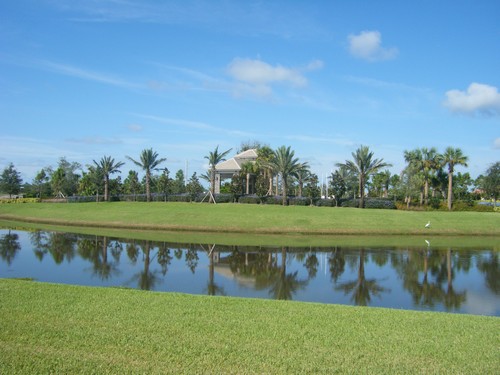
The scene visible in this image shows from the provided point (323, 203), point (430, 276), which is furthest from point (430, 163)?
point (430, 276)

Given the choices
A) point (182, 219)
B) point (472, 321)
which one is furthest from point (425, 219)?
point (472, 321)

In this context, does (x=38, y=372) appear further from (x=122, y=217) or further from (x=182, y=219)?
(x=122, y=217)

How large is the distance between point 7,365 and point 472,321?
8.61 m

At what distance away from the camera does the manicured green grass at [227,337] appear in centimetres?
690

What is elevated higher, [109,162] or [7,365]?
[109,162]

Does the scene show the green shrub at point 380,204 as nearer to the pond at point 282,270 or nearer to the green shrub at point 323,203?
the green shrub at point 323,203

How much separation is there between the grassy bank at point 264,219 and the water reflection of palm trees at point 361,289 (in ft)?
60.0

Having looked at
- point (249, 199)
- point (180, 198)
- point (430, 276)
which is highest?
point (249, 199)

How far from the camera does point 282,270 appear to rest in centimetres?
1958

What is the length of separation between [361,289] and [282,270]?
4536 mm

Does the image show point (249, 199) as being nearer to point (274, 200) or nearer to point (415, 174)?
point (274, 200)

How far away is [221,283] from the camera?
52.6 feet

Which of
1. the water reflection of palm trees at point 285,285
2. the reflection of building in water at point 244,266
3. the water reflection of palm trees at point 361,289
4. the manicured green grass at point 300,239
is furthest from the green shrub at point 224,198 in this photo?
the water reflection of palm trees at point 361,289

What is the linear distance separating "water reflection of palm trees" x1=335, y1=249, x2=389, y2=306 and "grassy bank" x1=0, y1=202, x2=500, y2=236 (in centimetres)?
1828
